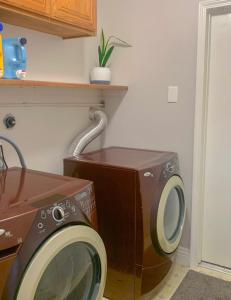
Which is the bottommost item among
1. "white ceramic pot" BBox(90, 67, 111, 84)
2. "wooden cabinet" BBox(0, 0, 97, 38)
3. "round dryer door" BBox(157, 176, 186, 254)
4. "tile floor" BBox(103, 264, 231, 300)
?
"tile floor" BBox(103, 264, 231, 300)

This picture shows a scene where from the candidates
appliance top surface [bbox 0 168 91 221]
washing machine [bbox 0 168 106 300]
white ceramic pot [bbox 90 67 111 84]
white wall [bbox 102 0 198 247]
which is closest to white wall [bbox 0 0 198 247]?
white wall [bbox 102 0 198 247]

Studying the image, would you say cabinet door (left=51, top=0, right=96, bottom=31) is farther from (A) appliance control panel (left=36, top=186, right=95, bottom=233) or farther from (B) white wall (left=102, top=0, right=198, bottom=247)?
(A) appliance control panel (left=36, top=186, right=95, bottom=233)

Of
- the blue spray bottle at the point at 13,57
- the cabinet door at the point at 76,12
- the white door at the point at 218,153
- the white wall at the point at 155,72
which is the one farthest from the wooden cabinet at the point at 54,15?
the white door at the point at 218,153

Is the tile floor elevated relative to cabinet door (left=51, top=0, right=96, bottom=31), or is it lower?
lower

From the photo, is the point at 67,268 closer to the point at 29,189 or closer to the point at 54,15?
the point at 29,189

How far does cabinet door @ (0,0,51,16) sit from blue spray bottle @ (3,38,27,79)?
164 millimetres

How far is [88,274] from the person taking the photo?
4.44ft

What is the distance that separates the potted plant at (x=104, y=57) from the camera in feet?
7.54

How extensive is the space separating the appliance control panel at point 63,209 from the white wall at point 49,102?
28.1 inches

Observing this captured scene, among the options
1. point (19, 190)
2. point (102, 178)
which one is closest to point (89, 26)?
point (102, 178)

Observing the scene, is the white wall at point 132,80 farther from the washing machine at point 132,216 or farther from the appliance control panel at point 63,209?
the appliance control panel at point 63,209

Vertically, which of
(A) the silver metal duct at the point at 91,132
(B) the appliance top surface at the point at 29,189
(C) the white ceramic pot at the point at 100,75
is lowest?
(B) the appliance top surface at the point at 29,189

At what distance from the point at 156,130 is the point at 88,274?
131 cm

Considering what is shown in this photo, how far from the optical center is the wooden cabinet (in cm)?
144
